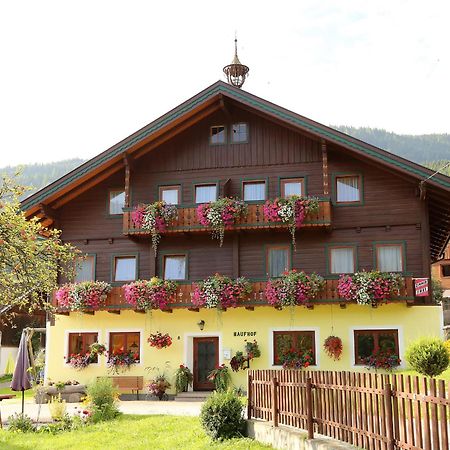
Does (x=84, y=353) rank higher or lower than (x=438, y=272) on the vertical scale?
lower

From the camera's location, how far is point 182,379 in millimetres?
23859

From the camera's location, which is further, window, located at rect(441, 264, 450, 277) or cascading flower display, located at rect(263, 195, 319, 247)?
window, located at rect(441, 264, 450, 277)

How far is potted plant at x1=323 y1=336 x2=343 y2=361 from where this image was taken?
23.2 m

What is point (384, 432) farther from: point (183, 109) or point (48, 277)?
point (183, 109)

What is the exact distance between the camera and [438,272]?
197ft

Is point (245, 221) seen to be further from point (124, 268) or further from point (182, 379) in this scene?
point (182, 379)

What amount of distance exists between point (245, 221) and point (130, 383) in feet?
23.8

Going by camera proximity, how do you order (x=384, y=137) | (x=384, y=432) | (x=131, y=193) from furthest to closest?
(x=384, y=137)
(x=131, y=193)
(x=384, y=432)

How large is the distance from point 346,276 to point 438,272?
40317mm

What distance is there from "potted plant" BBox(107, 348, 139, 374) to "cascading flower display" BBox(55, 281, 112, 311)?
6.94 feet

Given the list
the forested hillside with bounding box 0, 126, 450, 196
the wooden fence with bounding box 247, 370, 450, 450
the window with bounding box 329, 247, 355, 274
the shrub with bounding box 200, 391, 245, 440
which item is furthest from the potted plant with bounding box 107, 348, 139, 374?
the forested hillside with bounding box 0, 126, 450, 196

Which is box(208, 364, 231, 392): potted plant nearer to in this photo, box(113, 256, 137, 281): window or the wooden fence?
box(113, 256, 137, 281): window

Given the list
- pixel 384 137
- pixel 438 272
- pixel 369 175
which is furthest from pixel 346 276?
pixel 384 137

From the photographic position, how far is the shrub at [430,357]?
1670cm
